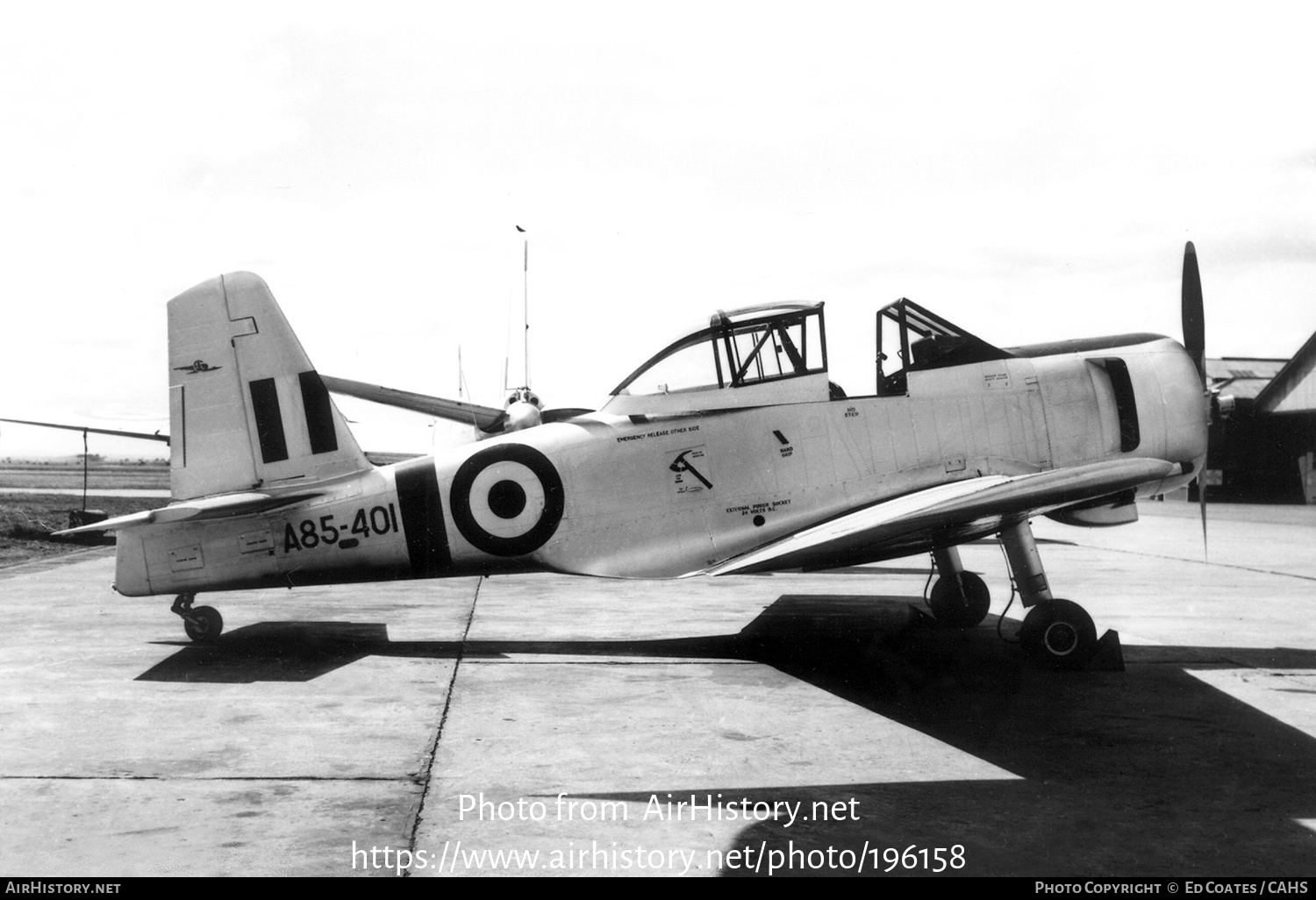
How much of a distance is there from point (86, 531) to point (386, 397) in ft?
52.7

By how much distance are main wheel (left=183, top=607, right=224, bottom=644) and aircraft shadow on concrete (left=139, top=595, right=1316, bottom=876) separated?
96 mm

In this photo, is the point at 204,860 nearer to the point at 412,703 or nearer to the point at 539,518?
the point at 412,703

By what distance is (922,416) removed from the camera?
784cm

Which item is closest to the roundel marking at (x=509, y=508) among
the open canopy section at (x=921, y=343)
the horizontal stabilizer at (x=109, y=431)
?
the open canopy section at (x=921, y=343)

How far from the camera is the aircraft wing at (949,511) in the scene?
6.32 metres

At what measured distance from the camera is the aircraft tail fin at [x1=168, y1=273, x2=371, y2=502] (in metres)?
→ 8.09

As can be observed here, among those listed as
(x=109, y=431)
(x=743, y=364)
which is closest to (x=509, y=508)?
(x=743, y=364)

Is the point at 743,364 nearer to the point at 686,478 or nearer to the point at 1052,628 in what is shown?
the point at 686,478

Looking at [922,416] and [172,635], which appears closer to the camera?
[922,416]

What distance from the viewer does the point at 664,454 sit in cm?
803

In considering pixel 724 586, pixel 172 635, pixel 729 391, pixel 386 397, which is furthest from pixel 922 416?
pixel 386 397

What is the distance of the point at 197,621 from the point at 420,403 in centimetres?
1513

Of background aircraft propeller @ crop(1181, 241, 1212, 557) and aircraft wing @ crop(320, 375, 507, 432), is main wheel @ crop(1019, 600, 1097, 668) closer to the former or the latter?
background aircraft propeller @ crop(1181, 241, 1212, 557)

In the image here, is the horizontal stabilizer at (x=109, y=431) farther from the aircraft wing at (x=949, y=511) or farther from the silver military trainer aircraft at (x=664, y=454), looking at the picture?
the aircraft wing at (x=949, y=511)
